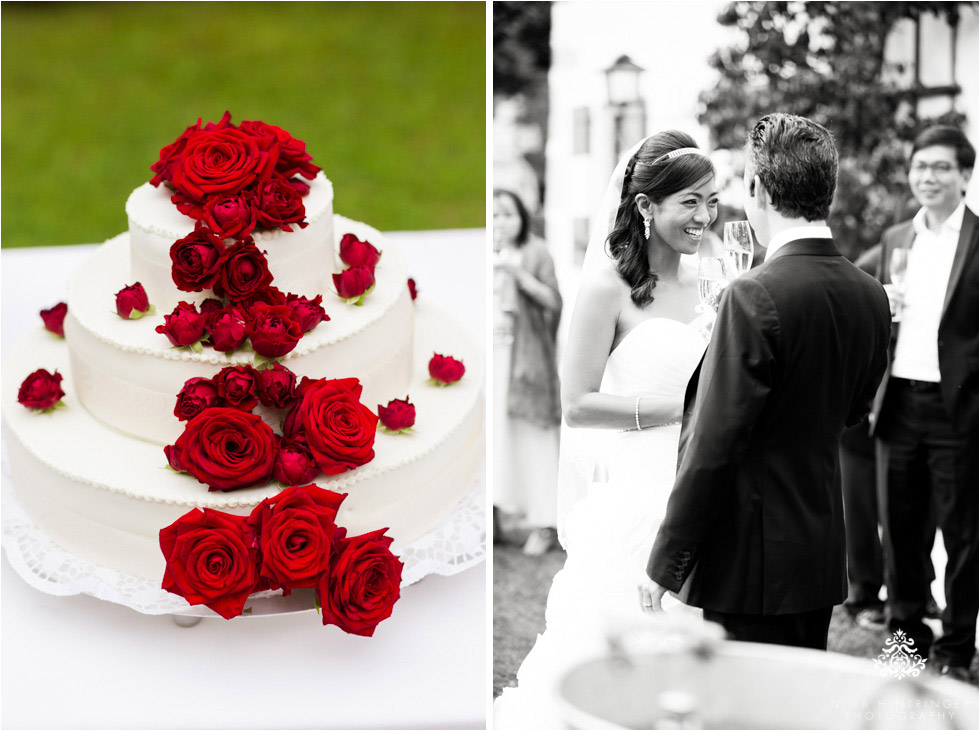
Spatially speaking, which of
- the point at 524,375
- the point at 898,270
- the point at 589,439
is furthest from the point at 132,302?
the point at 898,270

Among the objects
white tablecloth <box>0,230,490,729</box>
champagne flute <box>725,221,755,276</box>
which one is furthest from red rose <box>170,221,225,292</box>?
champagne flute <box>725,221,755,276</box>

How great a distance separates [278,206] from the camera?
112 inches

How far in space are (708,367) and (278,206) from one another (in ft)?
3.79

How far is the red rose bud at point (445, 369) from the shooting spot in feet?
10.6

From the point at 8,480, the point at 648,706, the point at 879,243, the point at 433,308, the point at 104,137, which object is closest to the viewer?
the point at 648,706

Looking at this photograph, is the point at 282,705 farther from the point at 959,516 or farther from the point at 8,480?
the point at 959,516

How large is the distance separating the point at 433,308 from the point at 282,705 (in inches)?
56.3

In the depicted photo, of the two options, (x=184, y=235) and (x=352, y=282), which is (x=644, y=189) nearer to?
(x=352, y=282)

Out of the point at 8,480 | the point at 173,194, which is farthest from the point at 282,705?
the point at 173,194

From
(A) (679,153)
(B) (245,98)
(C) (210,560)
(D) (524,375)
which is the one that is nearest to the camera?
(C) (210,560)

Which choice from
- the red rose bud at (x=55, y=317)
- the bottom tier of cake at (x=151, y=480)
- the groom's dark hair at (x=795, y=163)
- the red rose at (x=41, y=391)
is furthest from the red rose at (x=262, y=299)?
the groom's dark hair at (x=795, y=163)

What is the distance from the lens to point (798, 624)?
9.29 feet

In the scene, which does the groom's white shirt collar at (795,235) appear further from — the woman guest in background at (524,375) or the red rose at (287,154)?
the red rose at (287,154)

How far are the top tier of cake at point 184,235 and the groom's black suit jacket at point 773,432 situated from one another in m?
1.06
